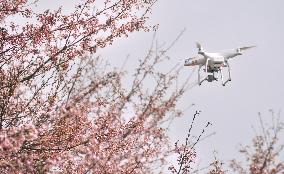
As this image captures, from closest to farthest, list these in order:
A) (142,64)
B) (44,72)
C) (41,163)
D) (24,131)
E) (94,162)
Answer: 1. (24,131)
2. (94,162)
3. (41,163)
4. (44,72)
5. (142,64)

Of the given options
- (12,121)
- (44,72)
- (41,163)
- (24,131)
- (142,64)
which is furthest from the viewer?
(142,64)

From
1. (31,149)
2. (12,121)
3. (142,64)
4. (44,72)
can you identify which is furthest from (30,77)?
(142,64)

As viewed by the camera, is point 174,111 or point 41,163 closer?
point 41,163

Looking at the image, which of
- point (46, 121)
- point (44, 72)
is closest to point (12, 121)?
point (46, 121)

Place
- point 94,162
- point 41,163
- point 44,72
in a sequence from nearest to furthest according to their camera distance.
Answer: point 94,162
point 41,163
point 44,72

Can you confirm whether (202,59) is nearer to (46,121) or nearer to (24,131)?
(46,121)

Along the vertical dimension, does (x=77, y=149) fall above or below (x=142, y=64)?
below

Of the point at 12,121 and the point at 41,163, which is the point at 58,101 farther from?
the point at 41,163

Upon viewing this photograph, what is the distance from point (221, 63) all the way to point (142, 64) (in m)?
20.6

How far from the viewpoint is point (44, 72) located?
1171 centimetres

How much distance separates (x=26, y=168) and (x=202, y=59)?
2570cm

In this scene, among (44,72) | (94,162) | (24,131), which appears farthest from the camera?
(44,72)

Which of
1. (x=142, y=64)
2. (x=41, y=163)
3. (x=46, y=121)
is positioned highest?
(x=142, y=64)

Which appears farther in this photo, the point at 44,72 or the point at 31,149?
the point at 44,72
